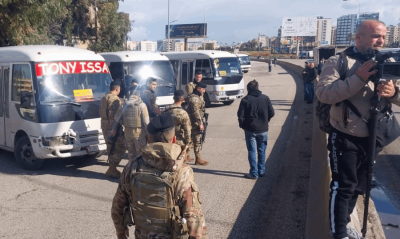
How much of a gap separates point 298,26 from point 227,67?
195 ft

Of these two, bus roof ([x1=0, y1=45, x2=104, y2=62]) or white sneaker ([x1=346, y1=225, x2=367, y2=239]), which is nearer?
white sneaker ([x1=346, y1=225, x2=367, y2=239])

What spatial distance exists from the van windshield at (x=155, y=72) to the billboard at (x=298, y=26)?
6355 centimetres

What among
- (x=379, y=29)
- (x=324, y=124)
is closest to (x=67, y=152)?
(x=324, y=124)

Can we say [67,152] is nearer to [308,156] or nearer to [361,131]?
[308,156]

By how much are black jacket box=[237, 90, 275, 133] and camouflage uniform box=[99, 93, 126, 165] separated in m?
2.33

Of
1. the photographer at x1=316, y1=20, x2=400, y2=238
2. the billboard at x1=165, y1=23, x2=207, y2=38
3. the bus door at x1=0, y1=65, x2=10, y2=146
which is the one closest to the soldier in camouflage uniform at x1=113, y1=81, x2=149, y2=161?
the bus door at x1=0, y1=65, x2=10, y2=146

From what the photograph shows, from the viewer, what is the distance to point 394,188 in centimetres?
690

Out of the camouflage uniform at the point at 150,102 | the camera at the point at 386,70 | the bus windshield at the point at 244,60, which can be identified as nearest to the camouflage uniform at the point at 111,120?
the camouflage uniform at the point at 150,102

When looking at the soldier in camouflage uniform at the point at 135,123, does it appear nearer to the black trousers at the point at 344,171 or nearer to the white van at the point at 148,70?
the black trousers at the point at 344,171

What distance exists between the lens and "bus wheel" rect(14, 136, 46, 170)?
8188 mm

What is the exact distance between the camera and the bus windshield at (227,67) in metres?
18.2

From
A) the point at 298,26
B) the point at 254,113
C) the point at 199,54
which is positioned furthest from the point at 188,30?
the point at 254,113

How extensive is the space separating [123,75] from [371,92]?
11.6 metres

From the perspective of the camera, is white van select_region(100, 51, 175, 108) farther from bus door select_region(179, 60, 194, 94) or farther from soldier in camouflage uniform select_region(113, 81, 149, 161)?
soldier in camouflage uniform select_region(113, 81, 149, 161)
